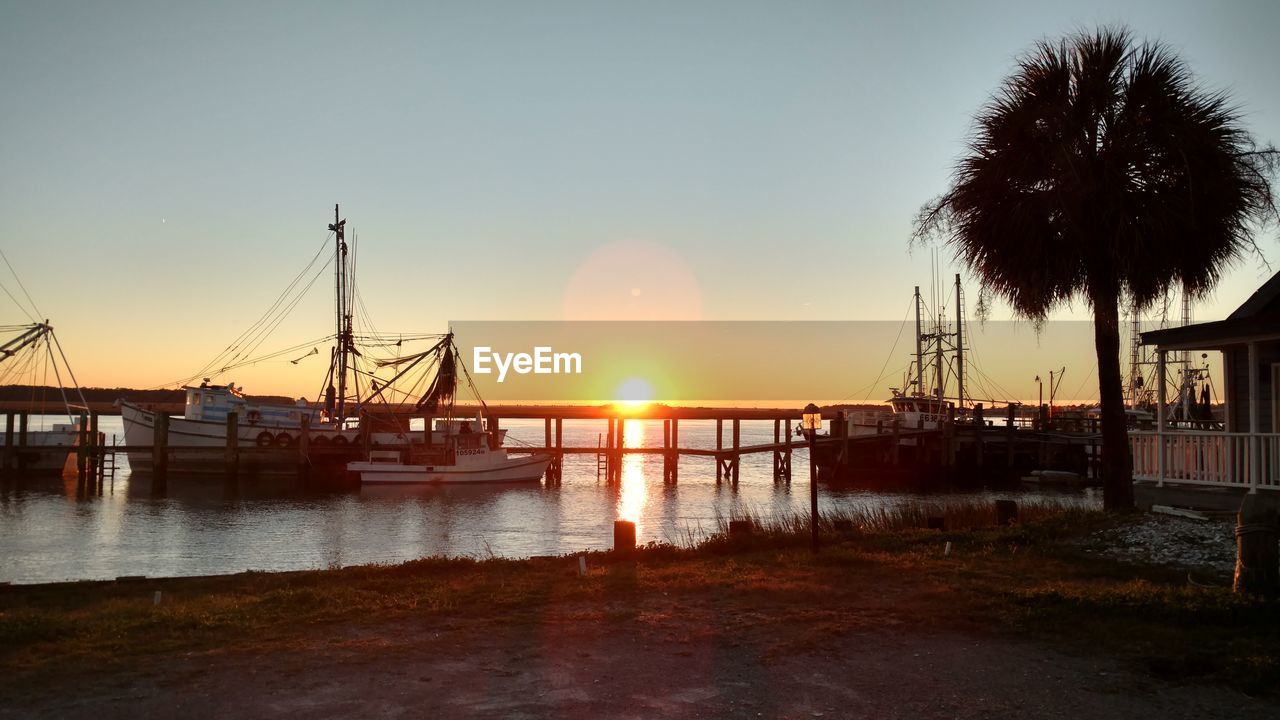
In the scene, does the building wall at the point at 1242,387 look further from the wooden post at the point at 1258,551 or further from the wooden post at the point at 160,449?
the wooden post at the point at 160,449

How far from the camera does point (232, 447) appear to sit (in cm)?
5688

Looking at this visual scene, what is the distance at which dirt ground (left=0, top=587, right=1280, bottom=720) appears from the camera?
720cm

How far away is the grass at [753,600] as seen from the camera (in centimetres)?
908

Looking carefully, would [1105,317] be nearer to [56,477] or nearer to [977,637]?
[977,637]

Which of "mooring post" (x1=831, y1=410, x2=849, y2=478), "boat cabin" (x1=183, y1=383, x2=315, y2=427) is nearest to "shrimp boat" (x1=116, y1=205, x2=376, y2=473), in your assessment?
"boat cabin" (x1=183, y1=383, x2=315, y2=427)

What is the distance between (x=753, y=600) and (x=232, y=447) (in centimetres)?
5258

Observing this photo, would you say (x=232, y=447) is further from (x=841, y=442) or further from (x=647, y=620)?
(x=647, y=620)

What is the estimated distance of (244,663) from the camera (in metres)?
8.55

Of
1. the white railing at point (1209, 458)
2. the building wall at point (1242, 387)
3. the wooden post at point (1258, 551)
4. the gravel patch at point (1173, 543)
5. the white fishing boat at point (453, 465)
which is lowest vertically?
the white fishing boat at point (453, 465)

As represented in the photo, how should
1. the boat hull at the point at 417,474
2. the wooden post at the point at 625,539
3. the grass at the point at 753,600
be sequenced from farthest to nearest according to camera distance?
1. the boat hull at the point at 417,474
2. the wooden post at the point at 625,539
3. the grass at the point at 753,600

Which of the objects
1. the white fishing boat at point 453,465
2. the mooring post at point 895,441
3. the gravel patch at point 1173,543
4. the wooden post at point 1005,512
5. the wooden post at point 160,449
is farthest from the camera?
the mooring post at point 895,441

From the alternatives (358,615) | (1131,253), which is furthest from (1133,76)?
(358,615)

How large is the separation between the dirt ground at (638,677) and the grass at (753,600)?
12.4 inches

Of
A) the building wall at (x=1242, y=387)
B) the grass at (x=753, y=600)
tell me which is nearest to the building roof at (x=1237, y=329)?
the building wall at (x=1242, y=387)
